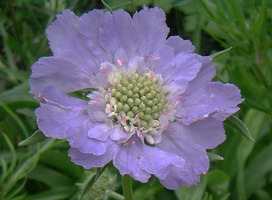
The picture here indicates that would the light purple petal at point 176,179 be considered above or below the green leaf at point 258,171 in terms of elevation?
above

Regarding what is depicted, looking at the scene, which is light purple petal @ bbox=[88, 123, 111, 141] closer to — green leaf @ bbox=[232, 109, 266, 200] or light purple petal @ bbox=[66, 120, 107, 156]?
light purple petal @ bbox=[66, 120, 107, 156]

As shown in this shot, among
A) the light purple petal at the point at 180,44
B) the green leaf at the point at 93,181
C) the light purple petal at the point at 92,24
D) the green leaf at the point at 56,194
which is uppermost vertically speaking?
the light purple petal at the point at 92,24

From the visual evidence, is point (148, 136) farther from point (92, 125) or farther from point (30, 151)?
point (30, 151)

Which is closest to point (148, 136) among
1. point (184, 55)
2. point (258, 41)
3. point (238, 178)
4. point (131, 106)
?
point (131, 106)

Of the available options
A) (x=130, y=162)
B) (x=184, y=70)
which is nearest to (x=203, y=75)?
(x=184, y=70)

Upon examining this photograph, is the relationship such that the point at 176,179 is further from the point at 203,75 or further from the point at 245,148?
the point at 245,148

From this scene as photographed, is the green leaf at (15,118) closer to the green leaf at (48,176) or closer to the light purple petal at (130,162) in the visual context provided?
the green leaf at (48,176)

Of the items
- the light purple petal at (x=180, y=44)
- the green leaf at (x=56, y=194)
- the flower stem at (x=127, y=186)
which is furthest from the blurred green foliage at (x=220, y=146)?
the light purple petal at (x=180, y=44)
